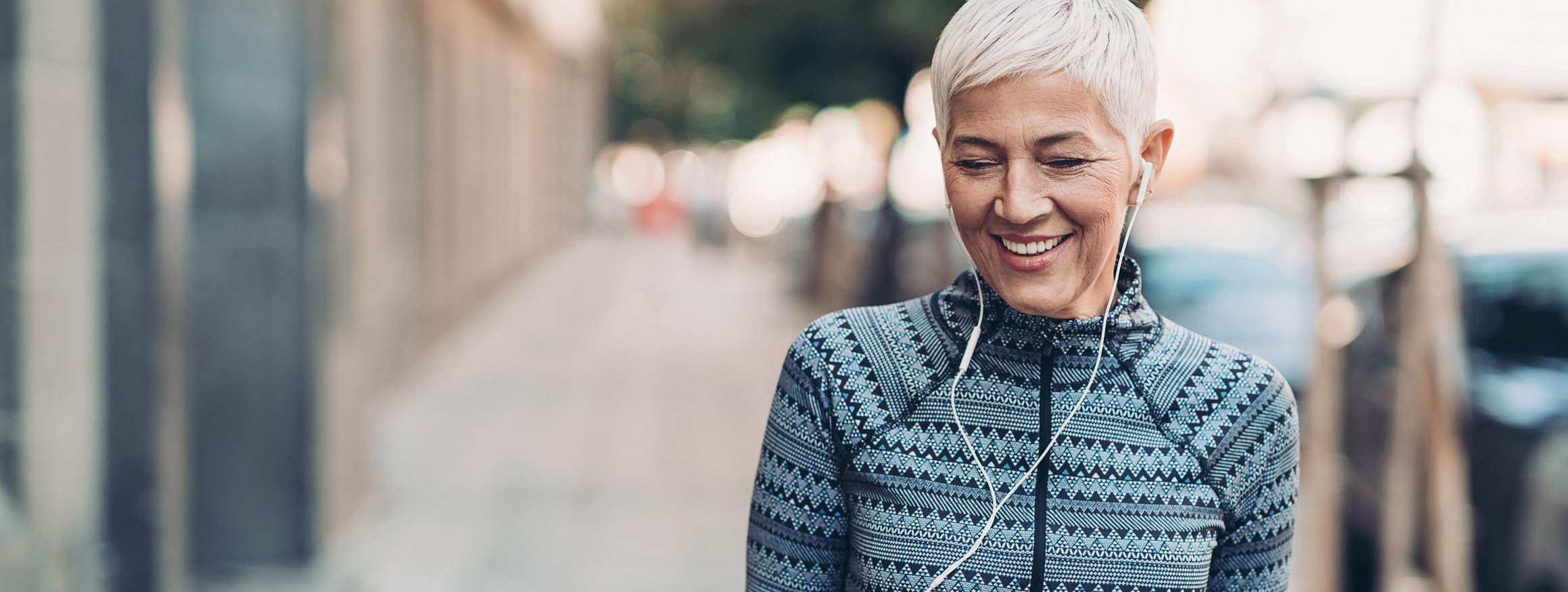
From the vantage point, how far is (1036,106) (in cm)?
160

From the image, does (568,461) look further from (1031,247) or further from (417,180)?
(1031,247)

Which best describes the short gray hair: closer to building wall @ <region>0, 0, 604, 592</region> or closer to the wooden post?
the wooden post

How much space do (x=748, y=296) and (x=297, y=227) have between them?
656 inches

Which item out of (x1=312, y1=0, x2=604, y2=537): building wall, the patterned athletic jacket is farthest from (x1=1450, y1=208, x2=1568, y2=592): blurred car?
(x1=312, y1=0, x2=604, y2=537): building wall

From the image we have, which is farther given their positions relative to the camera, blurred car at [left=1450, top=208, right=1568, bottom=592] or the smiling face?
blurred car at [left=1450, top=208, right=1568, bottom=592]

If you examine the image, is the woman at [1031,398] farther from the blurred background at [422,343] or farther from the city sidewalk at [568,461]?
the city sidewalk at [568,461]

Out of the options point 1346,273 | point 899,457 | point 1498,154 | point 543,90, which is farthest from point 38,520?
point 543,90

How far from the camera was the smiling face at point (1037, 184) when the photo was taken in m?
1.60

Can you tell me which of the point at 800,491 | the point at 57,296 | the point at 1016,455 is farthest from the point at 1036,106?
the point at 57,296

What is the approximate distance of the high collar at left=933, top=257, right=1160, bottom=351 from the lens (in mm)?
1714

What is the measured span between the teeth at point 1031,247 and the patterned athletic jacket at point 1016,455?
88mm

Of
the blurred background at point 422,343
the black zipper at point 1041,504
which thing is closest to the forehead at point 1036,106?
the black zipper at point 1041,504

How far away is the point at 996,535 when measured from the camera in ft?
5.54

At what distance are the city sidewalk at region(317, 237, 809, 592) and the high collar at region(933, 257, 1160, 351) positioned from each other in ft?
14.9
